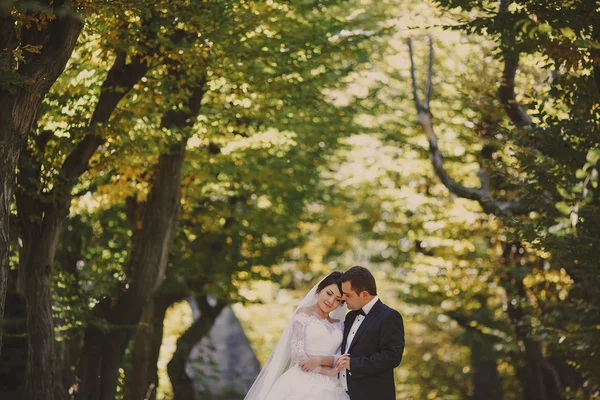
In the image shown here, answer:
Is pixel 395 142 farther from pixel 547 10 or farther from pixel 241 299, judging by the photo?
pixel 547 10

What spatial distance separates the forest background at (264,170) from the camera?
937cm

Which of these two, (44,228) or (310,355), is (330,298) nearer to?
(310,355)

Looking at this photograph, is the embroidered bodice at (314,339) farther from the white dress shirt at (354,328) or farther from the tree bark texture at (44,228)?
the tree bark texture at (44,228)

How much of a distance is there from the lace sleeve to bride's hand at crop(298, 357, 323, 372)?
39 millimetres

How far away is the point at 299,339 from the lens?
28.1 ft

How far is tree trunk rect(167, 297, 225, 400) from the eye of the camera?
2077 centimetres

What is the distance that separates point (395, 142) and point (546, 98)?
371 inches

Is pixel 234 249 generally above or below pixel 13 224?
above

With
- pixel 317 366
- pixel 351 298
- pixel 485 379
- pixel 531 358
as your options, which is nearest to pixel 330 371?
pixel 317 366

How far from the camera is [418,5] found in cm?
1769

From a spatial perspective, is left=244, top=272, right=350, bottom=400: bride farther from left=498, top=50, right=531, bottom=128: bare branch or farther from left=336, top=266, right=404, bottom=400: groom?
left=498, top=50, right=531, bottom=128: bare branch

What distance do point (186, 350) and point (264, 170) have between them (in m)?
5.49

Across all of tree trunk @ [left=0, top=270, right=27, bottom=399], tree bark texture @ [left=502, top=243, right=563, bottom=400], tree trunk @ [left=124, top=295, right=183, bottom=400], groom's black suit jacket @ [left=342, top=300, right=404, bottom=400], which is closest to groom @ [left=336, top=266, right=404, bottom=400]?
groom's black suit jacket @ [left=342, top=300, right=404, bottom=400]

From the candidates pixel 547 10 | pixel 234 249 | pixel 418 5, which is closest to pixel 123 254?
pixel 234 249
